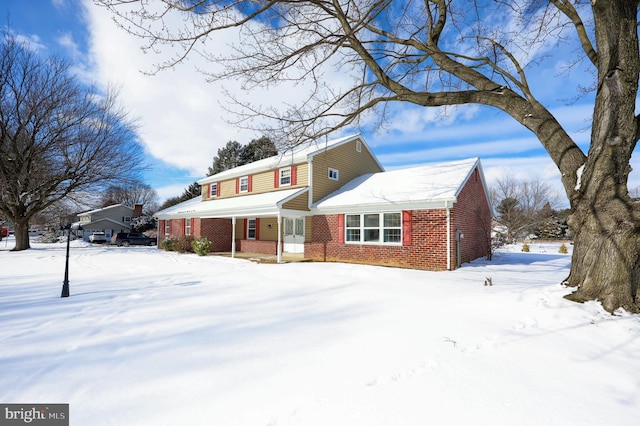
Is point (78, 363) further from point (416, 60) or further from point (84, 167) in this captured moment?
point (84, 167)

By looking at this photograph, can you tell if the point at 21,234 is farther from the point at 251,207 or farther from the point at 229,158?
the point at 229,158

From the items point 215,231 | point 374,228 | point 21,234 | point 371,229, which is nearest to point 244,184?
point 215,231

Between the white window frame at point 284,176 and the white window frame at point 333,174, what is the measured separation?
2.32 metres

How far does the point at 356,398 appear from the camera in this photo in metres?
2.71

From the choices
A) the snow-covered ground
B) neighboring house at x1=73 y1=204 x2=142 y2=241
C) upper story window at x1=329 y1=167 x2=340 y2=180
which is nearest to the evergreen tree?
neighboring house at x1=73 y1=204 x2=142 y2=241

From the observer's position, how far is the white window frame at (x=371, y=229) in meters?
12.7

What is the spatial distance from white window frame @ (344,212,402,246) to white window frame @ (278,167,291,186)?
4887 mm

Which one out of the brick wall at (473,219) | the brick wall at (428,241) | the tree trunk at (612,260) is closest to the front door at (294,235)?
the brick wall at (428,241)

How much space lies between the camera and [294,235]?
1802cm

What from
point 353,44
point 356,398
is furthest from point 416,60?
point 356,398

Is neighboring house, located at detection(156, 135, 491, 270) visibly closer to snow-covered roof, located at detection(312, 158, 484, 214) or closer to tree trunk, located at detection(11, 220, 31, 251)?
snow-covered roof, located at detection(312, 158, 484, 214)

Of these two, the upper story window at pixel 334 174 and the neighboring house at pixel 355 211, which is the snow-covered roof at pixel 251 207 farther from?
the upper story window at pixel 334 174

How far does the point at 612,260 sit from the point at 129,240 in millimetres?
34045

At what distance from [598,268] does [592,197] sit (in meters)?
1.25
